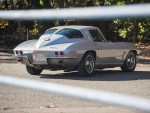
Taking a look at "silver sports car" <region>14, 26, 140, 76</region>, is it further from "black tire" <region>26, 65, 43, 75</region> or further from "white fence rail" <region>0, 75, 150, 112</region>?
"white fence rail" <region>0, 75, 150, 112</region>

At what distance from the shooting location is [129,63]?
520 inches

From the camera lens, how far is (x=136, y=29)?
93.9 ft

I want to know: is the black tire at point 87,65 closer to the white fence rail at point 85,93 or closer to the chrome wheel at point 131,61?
the chrome wheel at point 131,61

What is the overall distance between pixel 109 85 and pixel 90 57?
2030mm

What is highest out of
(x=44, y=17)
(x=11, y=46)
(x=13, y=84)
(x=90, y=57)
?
(x=44, y=17)

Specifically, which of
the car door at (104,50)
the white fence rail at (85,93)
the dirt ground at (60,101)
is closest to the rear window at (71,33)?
the car door at (104,50)

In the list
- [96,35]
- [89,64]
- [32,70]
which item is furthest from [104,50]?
[32,70]

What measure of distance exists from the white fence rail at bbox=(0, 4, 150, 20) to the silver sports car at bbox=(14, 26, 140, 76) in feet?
27.1

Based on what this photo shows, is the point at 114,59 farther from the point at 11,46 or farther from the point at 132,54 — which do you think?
the point at 11,46

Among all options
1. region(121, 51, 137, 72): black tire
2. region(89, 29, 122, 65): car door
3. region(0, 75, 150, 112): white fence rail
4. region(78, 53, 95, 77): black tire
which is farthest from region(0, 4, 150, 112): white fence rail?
region(121, 51, 137, 72): black tire

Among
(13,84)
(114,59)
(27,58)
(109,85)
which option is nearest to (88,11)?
(13,84)

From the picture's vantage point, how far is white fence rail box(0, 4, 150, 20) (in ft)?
4.48

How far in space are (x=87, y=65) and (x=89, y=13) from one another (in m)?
9.96

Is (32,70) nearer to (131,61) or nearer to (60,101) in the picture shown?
(131,61)
